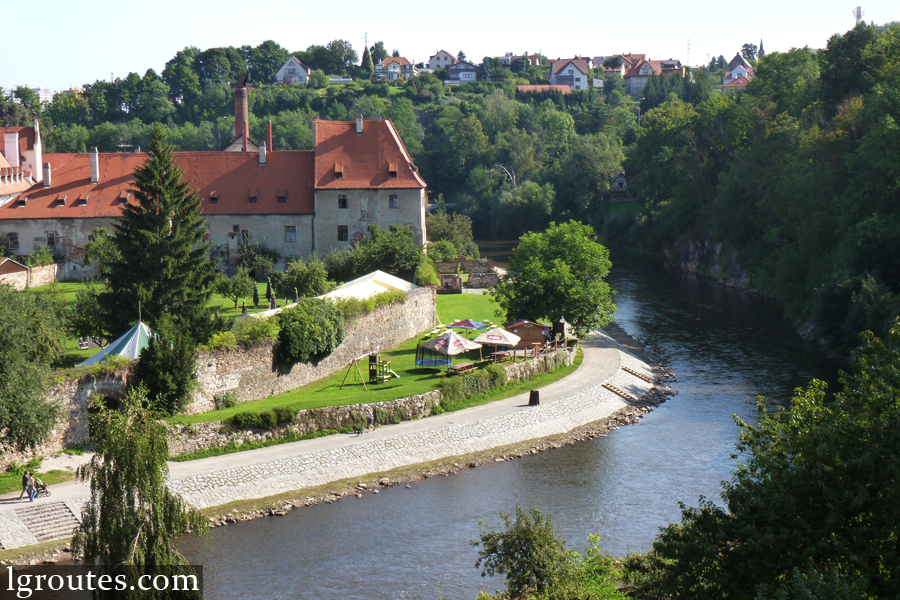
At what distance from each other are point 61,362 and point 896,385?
3267cm

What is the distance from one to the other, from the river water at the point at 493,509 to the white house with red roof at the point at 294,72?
436 ft

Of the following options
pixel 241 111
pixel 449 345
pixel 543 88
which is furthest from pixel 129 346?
pixel 543 88

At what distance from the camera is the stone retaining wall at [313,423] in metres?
33.8

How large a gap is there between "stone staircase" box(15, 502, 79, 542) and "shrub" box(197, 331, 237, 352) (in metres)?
9.82

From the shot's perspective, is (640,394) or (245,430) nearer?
(245,430)

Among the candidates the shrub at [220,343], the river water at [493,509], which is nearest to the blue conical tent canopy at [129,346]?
the shrub at [220,343]

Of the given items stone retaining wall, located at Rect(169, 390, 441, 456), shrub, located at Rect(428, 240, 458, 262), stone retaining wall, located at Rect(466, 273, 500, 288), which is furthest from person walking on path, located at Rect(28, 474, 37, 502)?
shrub, located at Rect(428, 240, 458, 262)

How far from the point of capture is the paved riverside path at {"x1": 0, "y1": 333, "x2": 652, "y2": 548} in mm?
31016

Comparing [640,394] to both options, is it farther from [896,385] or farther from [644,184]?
[644,184]

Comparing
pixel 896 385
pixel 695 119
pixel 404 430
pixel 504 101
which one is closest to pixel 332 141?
pixel 404 430

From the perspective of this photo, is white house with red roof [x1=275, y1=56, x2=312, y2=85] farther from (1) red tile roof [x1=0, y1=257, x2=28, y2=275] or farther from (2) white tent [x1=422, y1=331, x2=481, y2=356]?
(2) white tent [x1=422, y1=331, x2=481, y2=356]

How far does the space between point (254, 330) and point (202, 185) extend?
30934 millimetres

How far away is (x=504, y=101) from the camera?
139 m

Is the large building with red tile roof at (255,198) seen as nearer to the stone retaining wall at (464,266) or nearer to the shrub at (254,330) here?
the stone retaining wall at (464,266)
